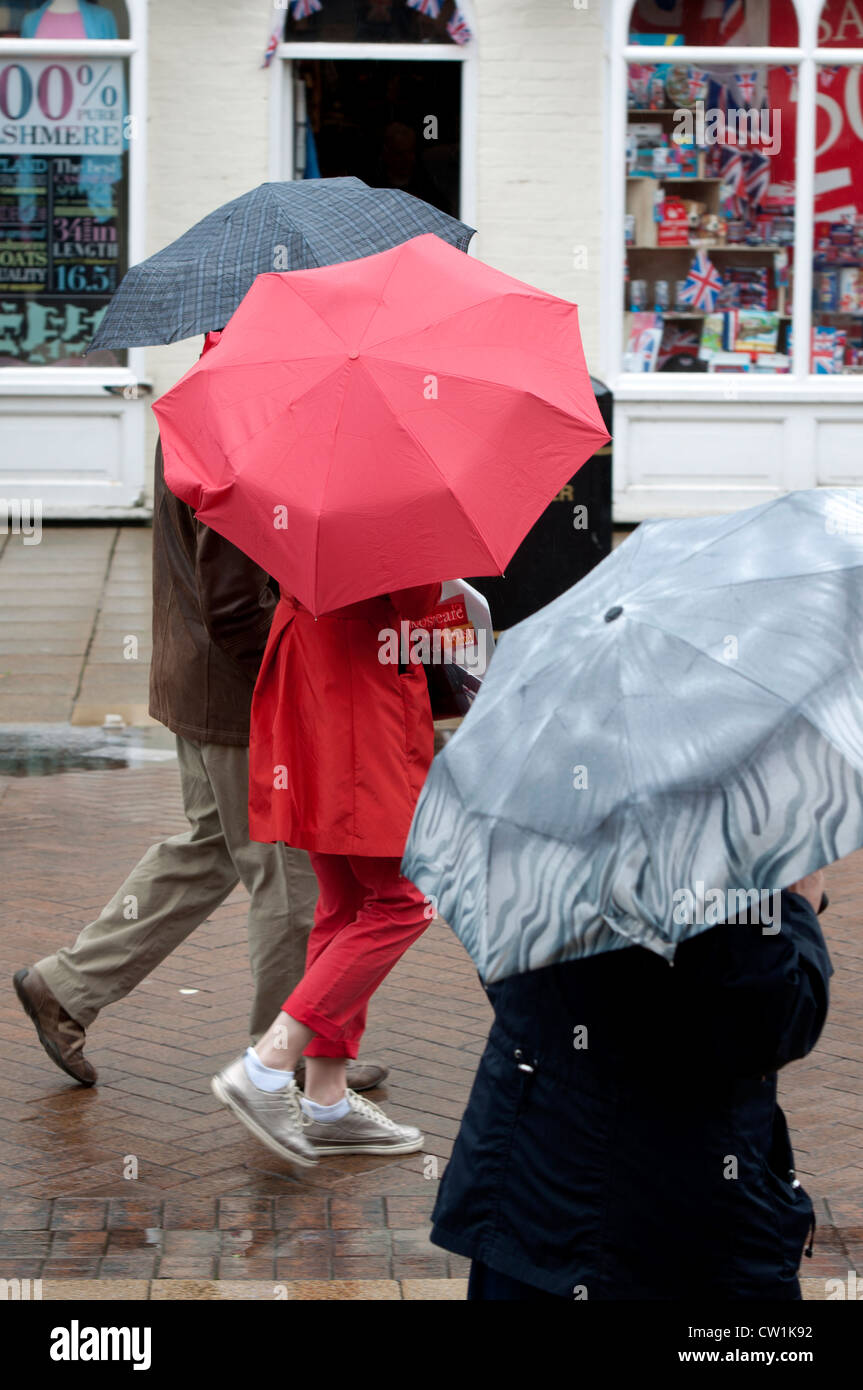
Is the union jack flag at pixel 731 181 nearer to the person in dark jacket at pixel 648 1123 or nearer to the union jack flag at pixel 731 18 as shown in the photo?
the union jack flag at pixel 731 18

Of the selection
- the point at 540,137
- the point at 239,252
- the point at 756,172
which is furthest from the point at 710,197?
the point at 239,252

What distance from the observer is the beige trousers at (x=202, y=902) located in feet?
14.0

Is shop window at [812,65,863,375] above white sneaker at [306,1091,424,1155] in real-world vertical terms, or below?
above

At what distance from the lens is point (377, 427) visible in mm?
3453

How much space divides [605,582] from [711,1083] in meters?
0.64

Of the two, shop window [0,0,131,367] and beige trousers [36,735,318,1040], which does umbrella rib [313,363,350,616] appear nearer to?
beige trousers [36,735,318,1040]

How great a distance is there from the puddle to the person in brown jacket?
3418 millimetres

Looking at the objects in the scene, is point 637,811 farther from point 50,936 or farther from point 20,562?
point 20,562

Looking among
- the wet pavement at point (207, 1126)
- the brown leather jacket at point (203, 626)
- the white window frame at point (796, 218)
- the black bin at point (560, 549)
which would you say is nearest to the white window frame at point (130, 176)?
the white window frame at point (796, 218)

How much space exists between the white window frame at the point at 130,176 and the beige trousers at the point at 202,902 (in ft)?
27.1

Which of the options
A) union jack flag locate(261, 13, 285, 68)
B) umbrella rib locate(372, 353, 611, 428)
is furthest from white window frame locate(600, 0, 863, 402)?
umbrella rib locate(372, 353, 611, 428)

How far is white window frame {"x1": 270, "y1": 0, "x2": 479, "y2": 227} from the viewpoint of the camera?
40.3 feet

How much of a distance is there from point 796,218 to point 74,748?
7154 millimetres

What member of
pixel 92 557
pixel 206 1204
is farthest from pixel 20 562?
pixel 206 1204
